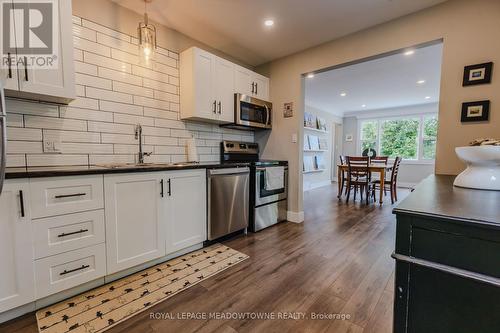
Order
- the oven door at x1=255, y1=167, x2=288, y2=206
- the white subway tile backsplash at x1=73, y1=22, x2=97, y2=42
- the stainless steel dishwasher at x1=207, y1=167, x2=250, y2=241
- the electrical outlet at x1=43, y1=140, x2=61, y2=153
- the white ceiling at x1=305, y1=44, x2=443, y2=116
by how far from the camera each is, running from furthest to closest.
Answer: the white ceiling at x1=305, y1=44, x2=443, y2=116, the oven door at x1=255, y1=167, x2=288, y2=206, the stainless steel dishwasher at x1=207, y1=167, x2=250, y2=241, the white subway tile backsplash at x1=73, y1=22, x2=97, y2=42, the electrical outlet at x1=43, y1=140, x2=61, y2=153

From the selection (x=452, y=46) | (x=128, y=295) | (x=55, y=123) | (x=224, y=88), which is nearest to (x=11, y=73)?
(x=55, y=123)

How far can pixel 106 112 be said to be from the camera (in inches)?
82.2

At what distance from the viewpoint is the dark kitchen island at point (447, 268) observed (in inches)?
23.2

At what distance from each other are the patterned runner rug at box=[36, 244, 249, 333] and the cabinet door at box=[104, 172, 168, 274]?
0.14 m

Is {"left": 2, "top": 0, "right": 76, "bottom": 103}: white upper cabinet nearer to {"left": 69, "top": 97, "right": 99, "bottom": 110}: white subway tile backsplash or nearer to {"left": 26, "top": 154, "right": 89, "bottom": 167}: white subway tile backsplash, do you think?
{"left": 69, "top": 97, "right": 99, "bottom": 110}: white subway tile backsplash

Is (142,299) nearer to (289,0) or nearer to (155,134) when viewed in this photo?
(155,134)

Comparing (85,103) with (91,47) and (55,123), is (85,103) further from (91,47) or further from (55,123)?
(91,47)

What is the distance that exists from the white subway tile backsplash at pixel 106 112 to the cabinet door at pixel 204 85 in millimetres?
292

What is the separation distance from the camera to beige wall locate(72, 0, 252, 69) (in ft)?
6.36

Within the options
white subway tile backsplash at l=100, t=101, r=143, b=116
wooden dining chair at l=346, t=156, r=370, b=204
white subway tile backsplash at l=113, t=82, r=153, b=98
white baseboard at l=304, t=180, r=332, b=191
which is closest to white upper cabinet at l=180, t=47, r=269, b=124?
white subway tile backsplash at l=113, t=82, r=153, b=98

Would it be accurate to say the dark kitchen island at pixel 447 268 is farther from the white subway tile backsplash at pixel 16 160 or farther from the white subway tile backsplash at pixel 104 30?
the white subway tile backsplash at pixel 104 30

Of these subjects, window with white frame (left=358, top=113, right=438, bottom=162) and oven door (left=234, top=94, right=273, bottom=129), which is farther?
window with white frame (left=358, top=113, right=438, bottom=162)

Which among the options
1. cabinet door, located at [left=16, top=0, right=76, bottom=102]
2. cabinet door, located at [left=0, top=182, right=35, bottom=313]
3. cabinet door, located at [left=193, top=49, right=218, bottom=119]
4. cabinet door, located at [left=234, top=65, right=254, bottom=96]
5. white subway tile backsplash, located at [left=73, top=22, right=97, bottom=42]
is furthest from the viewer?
cabinet door, located at [left=234, top=65, right=254, bottom=96]

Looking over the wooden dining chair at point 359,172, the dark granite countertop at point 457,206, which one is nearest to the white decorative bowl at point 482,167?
the dark granite countertop at point 457,206
